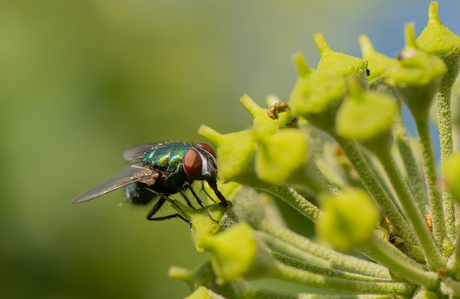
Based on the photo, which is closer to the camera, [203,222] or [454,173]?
[454,173]

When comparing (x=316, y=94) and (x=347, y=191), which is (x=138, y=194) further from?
(x=316, y=94)

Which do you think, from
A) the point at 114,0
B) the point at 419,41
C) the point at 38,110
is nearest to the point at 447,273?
the point at 419,41

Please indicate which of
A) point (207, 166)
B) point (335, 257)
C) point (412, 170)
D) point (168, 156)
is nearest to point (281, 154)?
point (335, 257)

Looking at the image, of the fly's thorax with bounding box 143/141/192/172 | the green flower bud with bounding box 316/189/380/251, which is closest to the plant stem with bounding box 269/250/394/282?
the green flower bud with bounding box 316/189/380/251

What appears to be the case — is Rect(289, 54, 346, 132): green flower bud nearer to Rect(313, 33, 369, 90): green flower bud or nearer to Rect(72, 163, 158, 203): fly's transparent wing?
Rect(313, 33, 369, 90): green flower bud

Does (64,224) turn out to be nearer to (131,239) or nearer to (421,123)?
(131,239)

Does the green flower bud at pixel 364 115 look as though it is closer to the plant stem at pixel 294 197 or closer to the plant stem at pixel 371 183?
the plant stem at pixel 371 183

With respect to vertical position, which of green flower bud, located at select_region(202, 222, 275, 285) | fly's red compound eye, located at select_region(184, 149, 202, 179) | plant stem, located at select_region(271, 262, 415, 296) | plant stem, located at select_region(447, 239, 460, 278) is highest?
fly's red compound eye, located at select_region(184, 149, 202, 179)
